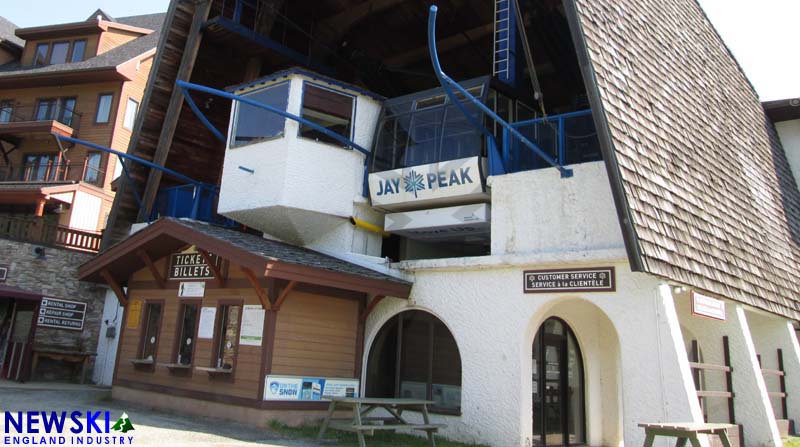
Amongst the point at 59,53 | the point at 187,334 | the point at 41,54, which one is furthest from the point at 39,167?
the point at 187,334

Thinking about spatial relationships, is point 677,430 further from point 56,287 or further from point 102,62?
point 102,62

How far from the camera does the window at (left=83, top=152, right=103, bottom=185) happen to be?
2812cm

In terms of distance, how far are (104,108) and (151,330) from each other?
18.9 meters

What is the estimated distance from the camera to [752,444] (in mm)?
10320

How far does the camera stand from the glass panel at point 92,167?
92.3ft

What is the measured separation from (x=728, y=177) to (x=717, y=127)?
1401mm

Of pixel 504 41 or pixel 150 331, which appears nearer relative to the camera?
pixel 150 331

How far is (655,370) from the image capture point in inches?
357

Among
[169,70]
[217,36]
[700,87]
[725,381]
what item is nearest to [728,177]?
[700,87]

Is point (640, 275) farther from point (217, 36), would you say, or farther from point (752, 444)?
point (217, 36)

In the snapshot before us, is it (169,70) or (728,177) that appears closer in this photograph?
(728,177)

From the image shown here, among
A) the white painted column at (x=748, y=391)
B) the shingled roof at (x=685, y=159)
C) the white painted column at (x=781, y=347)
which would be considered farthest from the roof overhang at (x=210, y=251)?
the white painted column at (x=781, y=347)

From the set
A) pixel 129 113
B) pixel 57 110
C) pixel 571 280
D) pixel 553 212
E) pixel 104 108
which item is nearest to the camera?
pixel 571 280

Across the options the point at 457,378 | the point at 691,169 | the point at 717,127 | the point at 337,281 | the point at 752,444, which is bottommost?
the point at 752,444
